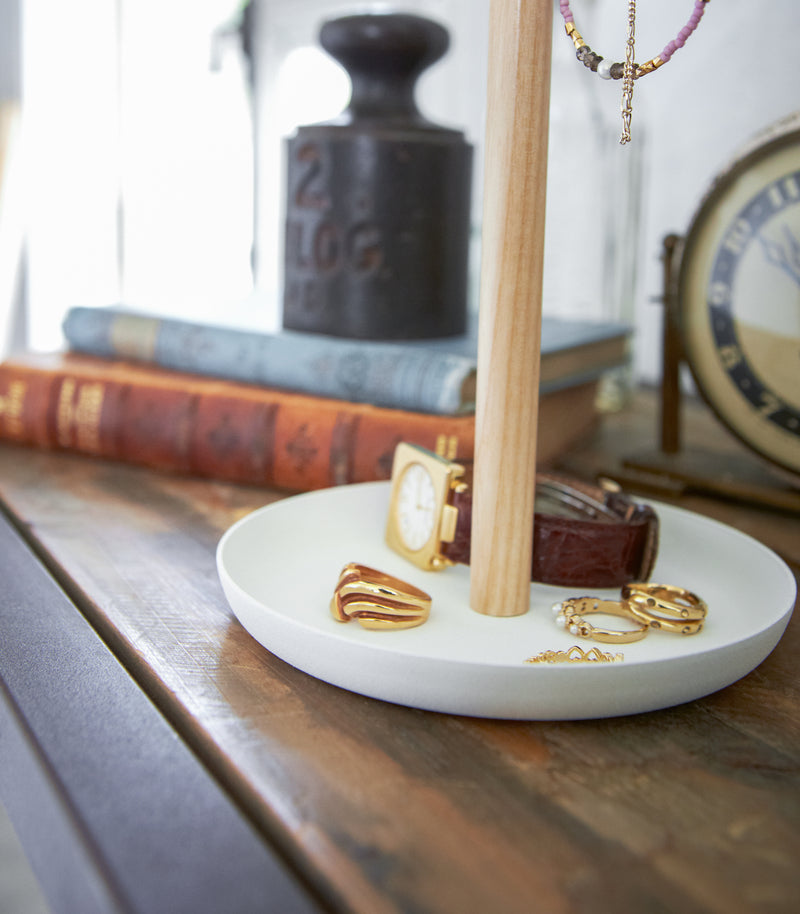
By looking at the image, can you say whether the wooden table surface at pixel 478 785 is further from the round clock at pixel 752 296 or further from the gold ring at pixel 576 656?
the round clock at pixel 752 296

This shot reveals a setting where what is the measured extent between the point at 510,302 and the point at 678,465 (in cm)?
37

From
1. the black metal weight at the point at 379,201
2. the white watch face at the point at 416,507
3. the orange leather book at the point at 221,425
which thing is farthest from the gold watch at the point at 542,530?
the black metal weight at the point at 379,201

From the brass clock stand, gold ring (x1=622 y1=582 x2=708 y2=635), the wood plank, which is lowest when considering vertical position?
the wood plank

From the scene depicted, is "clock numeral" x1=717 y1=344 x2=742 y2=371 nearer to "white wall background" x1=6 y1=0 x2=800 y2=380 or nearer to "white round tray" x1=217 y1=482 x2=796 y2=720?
"white round tray" x1=217 y1=482 x2=796 y2=720

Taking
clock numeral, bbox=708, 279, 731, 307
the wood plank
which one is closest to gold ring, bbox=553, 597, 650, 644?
the wood plank

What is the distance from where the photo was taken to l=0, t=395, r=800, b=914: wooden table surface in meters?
0.27

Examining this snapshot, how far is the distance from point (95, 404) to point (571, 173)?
568 mm

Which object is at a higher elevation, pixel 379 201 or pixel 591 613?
pixel 379 201

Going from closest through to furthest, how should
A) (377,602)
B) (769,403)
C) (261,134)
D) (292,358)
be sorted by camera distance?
(377,602), (769,403), (292,358), (261,134)

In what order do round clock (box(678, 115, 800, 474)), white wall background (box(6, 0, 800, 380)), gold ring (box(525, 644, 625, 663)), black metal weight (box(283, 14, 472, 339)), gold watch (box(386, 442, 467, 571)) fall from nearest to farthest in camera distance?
gold ring (box(525, 644, 625, 663))
gold watch (box(386, 442, 467, 571))
round clock (box(678, 115, 800, 474))
black metal weight (box(283, 14, 472, 339))
white wall background (box(6, 0, 800, 380))

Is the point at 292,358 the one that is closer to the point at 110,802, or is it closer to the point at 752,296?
the point at 752,296

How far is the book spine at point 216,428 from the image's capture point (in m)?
0.66

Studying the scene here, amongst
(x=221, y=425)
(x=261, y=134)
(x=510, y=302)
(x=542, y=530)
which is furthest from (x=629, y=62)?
(x=261, y=134)

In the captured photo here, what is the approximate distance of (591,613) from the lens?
0.43 meters
